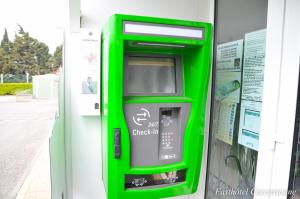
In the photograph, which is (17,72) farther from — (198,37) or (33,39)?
(198,37)

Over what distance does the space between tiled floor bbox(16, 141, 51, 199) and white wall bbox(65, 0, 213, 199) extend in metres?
1.02

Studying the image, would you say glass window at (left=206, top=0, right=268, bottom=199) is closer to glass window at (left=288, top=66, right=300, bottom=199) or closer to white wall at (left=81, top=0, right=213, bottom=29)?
white wall at (left=81, top=0, right=213, bottom=29)

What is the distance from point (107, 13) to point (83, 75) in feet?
1.52

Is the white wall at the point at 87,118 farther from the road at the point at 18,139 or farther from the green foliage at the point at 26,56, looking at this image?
the road at the point at 18,139

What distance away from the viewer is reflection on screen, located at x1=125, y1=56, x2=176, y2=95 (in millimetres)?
1152

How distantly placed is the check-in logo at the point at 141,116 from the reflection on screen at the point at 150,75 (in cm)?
13

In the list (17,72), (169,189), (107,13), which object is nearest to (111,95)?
(169,189)

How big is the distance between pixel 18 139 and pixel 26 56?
3466 mm

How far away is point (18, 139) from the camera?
14.8ft

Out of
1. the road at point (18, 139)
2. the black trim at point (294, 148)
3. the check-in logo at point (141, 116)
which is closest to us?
A: the black trim at point (294, 148)

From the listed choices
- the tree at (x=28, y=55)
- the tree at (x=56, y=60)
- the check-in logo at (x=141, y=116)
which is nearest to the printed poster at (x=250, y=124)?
the check-in logo at (x=141, y=116)

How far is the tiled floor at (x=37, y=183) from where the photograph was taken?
2.73m

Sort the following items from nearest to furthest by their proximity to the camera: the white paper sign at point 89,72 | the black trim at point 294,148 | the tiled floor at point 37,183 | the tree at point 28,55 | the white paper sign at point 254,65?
the black trim at point 294,148 < the white paper sign at point 254,65 < the white paper sign at point 89,72 < the tree at point 28,55 < the tiled floor at point 37,183

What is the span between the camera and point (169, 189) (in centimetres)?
117
